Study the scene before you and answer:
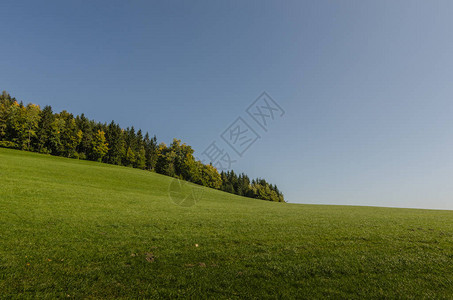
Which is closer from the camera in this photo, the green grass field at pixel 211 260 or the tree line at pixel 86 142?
the green grass field at pixel 211 260

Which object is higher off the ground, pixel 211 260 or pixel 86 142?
pixel 86 142

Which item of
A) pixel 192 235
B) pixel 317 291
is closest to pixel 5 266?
pixel 192 235

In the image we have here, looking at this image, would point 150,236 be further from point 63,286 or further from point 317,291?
point 317,291

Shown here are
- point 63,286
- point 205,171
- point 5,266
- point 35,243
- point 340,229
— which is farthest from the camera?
point 205,171

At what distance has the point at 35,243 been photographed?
9.67m

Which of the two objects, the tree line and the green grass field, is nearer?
the green grass field

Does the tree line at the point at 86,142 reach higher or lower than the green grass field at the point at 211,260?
higher

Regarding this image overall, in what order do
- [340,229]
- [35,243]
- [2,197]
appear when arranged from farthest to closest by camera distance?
[2,197] → [340,229] → [35,243]

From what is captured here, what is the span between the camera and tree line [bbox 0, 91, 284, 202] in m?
73.9

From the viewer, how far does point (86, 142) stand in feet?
295

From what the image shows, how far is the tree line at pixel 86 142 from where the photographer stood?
7388cm

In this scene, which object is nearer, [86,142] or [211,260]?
[211,260]

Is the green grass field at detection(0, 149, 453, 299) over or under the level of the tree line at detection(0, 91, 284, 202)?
under

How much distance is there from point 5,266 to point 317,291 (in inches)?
448
